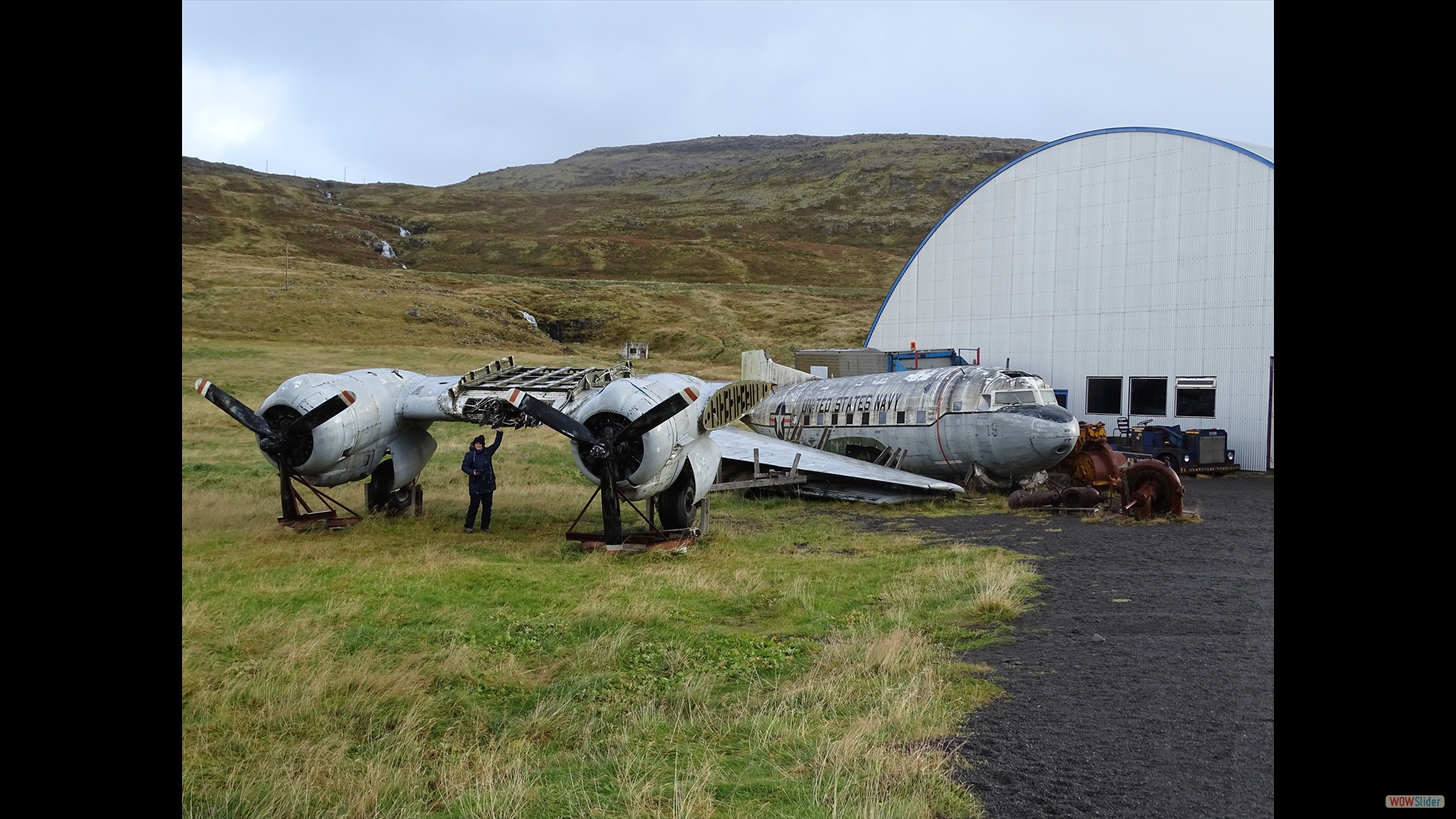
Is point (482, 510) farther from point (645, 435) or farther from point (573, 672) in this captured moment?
point (573, 672)

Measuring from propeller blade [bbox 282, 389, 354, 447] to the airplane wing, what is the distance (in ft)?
31.1

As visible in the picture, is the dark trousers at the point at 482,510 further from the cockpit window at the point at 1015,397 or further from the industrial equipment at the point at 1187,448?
the industrial equipment at the point at 1187,448

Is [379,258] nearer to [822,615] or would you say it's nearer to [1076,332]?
[1076,332]

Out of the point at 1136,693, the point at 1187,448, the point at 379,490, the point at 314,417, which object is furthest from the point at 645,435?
the point at 1187,448

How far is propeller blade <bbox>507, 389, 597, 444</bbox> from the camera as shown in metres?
16.3

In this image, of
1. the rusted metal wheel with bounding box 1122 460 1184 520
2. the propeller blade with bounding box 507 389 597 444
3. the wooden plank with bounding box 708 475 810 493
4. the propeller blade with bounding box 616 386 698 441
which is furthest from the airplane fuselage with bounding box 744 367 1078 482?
the propeller blade with bounding box 507 389 597 444

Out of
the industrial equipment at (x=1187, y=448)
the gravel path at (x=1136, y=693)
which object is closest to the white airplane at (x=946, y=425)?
the gravel path at (x=1136, y=693)

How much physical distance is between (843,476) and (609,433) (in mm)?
10117

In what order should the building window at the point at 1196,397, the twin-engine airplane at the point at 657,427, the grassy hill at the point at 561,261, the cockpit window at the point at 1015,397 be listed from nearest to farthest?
the twin-engine airplane at the point at 657,427 → the cockpit window at the point at 1015,397 → the building window at the point at 1196,397 → the grassy hill at the point at 561,261

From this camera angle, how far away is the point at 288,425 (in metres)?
18.0

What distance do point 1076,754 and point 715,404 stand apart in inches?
438

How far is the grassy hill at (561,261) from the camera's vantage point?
7131cm

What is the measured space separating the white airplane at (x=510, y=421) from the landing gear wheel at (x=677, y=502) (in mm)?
22
